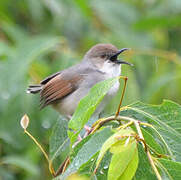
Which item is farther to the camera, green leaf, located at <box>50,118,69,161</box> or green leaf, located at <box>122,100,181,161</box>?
green leaf, located at <box>50,118,69,161</box>

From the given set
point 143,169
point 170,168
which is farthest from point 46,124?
point 170,168

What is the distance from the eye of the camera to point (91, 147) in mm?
2119

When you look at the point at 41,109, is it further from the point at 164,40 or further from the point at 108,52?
the point at 164,40

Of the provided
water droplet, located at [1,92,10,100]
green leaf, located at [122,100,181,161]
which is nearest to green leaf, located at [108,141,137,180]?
green leaf, located at [122,100,181,161]

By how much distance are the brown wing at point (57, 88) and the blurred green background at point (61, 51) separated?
157 mm

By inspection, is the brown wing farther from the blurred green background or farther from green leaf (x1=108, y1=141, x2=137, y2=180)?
green leaf (x1=108, y1=141, x2=137, y2=180)

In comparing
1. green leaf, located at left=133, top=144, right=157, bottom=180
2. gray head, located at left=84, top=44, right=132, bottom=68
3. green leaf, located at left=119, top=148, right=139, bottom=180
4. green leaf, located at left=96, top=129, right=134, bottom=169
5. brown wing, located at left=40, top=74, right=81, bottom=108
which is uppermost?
green leaf, located at left=96, top=129, right=134, bottom=169

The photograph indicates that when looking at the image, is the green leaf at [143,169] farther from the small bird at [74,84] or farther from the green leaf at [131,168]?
the small bird at [74,84]

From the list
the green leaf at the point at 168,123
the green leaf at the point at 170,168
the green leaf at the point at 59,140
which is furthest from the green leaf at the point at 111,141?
the green leaf at the point at 59,140

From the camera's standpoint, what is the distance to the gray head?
4766 mm

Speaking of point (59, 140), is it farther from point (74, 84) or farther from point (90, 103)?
point (74, 84)

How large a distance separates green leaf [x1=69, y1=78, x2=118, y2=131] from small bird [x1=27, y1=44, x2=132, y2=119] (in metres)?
2.04

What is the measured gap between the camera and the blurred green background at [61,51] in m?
4.56

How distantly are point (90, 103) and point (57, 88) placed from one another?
89.9 inches
